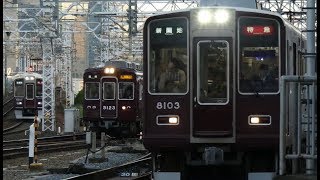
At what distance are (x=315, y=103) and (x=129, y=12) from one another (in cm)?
1774

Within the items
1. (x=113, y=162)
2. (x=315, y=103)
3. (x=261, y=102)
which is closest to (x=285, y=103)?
(x=315, y=103)

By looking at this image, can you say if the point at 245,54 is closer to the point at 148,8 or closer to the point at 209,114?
the point at 209,114

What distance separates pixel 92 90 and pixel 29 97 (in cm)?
1728

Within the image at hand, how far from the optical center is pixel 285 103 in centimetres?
783

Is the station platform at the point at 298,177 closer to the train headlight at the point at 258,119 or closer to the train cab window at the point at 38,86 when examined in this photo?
the train headlight at the point at 258,119

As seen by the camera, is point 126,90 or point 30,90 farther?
point 30,90

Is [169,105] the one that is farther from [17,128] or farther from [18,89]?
[18,89]

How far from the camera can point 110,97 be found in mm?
25531

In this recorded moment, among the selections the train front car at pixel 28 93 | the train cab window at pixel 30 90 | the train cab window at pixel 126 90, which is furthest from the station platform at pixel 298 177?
the train cab window at pixel 30 90

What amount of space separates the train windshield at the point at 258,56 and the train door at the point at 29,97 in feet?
110

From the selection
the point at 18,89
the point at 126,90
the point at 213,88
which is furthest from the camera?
the point at 18,89

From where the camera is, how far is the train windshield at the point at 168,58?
380 inches

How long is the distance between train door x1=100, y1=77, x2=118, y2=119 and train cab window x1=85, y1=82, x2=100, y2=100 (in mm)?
248

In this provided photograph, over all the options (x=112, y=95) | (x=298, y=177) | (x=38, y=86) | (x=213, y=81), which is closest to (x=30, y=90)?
(x=38, y=86)
